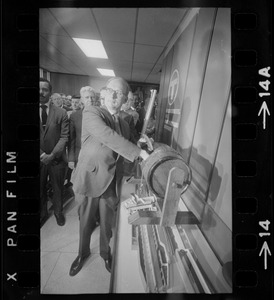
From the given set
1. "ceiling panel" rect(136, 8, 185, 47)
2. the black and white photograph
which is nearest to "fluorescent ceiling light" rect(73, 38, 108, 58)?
the black and white photograph

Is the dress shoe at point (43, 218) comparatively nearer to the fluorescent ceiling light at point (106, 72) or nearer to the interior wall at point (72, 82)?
the interior wall at point (72, 82)

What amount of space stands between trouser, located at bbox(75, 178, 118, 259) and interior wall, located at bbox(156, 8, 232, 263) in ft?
1.74

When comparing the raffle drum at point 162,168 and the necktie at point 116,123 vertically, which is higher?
the necktie at point 116,123

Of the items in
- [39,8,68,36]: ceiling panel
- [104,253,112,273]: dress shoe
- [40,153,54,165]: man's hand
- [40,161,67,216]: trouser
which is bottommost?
[104,253,112,273]: dress shoe

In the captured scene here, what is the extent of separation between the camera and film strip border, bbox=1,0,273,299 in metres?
1.10

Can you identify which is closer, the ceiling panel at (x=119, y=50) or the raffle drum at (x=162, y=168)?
the raffle drum at (x=162, y=168)

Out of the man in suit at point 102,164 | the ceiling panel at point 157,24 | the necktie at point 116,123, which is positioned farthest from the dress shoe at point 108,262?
the ceiling panel at point 157,24

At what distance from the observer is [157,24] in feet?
3.96

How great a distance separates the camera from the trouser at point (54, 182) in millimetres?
1202

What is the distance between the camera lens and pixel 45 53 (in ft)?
3.86

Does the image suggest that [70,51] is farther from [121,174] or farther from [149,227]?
[149,227]

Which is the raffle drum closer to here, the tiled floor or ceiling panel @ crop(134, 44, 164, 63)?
the tiled floor

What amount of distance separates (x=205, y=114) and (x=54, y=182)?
109 cm
